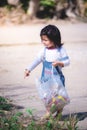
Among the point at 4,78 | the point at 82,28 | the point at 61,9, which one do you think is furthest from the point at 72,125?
the point at 61,9

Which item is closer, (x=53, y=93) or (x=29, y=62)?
(x=53, y=93)

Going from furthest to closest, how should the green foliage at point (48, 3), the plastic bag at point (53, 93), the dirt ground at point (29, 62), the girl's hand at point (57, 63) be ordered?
the green foliage at point (48, 3) → the dirt ground at point (29, 62) → the plastic bag at point (53, 93) → the girl's hand at point (57, 63)

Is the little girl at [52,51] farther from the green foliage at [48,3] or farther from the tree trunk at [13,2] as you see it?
the tree trunk at [13,2]

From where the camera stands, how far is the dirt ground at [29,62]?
6954 mm

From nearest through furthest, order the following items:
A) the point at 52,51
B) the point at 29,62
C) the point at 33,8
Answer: the point at 52,51
the point at 29,62
the point at 33,8

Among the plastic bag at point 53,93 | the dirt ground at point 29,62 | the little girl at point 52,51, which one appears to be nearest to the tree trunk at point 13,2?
the dirt ground at point 29,62

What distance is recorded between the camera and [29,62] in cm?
1041

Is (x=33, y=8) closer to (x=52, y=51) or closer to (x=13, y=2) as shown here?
(x=13, y=2)

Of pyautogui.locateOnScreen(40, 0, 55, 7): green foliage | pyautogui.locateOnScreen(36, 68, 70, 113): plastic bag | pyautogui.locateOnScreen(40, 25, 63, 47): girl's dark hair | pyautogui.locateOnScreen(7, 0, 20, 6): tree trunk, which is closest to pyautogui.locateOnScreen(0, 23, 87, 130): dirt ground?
pyautogui.locateOnScreen(36, 68, 70, 113): plastic bag

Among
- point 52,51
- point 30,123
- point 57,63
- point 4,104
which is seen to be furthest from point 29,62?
point 30,123

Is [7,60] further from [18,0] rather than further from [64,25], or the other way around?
[18,0]

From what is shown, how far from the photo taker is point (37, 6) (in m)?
18.2

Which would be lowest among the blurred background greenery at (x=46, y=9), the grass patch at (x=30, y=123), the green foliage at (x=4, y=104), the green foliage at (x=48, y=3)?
the blurred background greenery at (x=46, y=9)

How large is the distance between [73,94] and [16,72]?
2.11m
